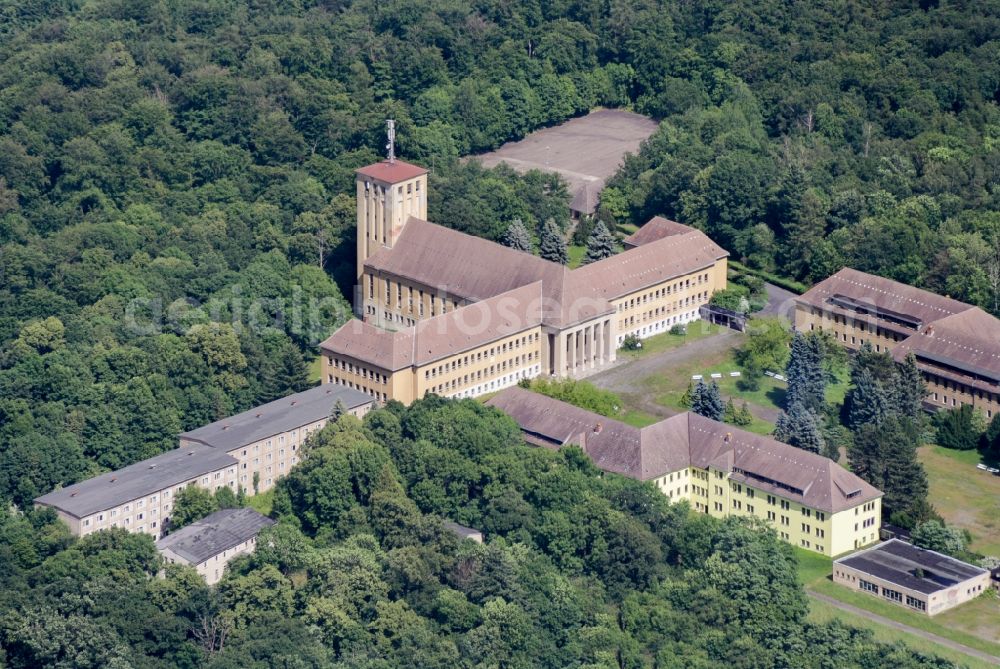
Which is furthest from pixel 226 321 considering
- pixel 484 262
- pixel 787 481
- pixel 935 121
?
pixel 935 121

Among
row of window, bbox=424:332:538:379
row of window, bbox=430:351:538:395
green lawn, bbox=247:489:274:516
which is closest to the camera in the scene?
green lawn, bbox=247:489:274:516

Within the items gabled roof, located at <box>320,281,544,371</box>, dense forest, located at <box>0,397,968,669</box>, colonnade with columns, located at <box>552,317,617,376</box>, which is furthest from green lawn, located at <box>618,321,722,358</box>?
dense forest, located at <box>0,397,968,669</box>

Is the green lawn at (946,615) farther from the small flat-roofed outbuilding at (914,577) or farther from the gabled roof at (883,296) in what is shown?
the gabled roof at (883,296)

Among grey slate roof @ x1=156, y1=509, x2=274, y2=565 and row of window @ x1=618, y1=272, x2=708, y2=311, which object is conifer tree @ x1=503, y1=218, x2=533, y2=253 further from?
grey slate roof @ x1=156, y1=509, x2=274, y2=565

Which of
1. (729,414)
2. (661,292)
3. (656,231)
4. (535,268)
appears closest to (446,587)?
(729,414)

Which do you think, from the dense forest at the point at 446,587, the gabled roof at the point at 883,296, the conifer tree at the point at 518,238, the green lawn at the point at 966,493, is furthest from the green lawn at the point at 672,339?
the dense forest at the point at 446,587
